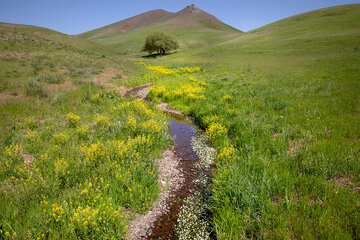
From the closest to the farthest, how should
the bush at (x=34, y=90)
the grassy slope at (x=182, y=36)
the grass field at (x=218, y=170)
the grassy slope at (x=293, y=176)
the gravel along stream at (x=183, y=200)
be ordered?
the grassy slope at (x=293, y=176), the grass field at (x=218, y=170), the gravel along stream at (x=183, y=200), the bush at (x=34, y=90), the grassy slope at (x=182, y=36)

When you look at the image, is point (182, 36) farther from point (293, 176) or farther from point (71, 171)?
point (293, 176)

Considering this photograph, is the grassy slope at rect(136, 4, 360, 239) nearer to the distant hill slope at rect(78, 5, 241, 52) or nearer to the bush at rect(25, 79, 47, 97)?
the bush at rect(25, 79, 47, 97)

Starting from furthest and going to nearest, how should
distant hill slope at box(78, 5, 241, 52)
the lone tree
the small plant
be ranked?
distant hill slope at box(78, 5, 241, 52) → the lone tree → the small plant

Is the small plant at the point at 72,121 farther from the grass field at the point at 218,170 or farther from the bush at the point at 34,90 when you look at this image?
the bush at the point at 34,90

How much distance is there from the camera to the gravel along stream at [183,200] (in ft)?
13.8

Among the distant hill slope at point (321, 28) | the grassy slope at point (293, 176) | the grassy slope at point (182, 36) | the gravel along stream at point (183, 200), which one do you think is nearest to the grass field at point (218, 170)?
the grassy slope at point (293, 176)

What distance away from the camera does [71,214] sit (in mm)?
3863

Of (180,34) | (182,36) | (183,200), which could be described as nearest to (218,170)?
(183,200)

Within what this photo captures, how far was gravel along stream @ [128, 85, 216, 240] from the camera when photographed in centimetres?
421

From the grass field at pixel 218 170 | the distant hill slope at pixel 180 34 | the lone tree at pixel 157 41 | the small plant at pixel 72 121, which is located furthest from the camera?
the distant hill slope at pixel 180 34

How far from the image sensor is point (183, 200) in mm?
5141

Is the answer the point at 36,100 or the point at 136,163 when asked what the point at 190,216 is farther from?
the point at 36,100

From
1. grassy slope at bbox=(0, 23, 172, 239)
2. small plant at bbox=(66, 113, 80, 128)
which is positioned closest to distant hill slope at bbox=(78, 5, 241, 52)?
grassy slope at bbox=(0, 23, 172, 239)

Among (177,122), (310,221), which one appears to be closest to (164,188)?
(310,221)
